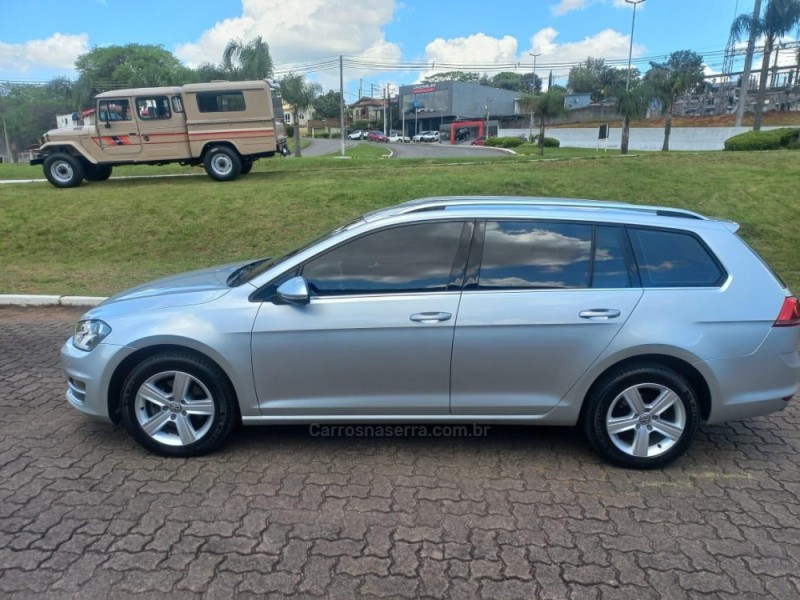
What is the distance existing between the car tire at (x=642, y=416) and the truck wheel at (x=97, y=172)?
15.0m

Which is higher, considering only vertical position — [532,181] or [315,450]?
[532,181]

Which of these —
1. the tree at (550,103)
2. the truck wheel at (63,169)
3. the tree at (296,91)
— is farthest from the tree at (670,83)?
Answer: the truck wheel at (63,169)

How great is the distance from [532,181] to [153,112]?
9.35 meters

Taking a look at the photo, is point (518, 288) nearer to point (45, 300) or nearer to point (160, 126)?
point (45, 300)

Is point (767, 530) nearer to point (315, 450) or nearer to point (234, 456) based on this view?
point (315, 450)

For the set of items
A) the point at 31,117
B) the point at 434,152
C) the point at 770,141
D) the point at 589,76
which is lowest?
the point at 434,152

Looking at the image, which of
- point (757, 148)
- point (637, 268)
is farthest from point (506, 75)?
point (637, 268)

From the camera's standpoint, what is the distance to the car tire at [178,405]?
340 centimetres

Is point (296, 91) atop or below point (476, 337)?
atop

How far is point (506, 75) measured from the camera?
433ft

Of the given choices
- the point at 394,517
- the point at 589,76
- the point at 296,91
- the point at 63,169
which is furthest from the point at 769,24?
the point at 589,76

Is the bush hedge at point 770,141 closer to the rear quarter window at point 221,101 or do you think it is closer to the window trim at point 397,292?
the rear quarter window at point 221,101

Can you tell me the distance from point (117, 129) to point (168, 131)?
118 centimetres

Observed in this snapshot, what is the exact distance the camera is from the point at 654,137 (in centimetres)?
4638
